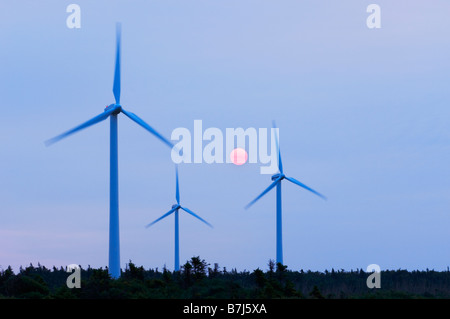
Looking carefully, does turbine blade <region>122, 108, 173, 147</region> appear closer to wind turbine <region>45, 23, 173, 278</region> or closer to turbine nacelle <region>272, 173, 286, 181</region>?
wind turbine <region>45, 23, 173, 278</region>

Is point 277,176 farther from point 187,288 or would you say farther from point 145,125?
point 187,288

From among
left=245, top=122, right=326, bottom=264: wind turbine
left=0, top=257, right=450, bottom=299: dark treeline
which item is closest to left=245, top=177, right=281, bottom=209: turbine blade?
left=245, top=122, right=326, bottom=264: wind turbine

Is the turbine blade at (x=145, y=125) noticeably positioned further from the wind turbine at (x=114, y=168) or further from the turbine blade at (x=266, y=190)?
the turbine blade at (x=266, y=190)

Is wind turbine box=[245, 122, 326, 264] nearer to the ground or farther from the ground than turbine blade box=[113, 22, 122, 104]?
nearer to the ground

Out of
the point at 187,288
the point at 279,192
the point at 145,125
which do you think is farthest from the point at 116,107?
the point at 279,192

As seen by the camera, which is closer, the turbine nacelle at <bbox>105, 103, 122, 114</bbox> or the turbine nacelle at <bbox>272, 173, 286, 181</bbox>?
the turbine nacelle at <bbox>105, 103, 122, 114</bbox>

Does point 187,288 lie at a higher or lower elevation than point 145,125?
lower

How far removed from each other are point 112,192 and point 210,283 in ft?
54.2

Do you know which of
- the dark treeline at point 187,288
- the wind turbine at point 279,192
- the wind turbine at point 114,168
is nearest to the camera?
the dark treeline at point 187,288

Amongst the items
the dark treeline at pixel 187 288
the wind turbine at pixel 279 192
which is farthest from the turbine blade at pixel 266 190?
the dark treeline at pixel 187 288

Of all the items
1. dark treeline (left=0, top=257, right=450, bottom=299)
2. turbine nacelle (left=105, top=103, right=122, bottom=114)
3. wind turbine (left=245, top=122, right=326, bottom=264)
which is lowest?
dark treeline (left=0, top=257, right=450, bottom=299)

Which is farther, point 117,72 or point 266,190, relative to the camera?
point 266,190
